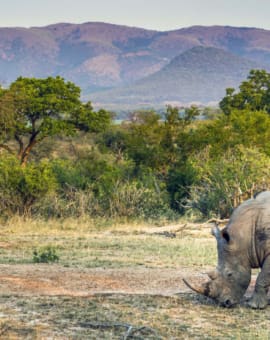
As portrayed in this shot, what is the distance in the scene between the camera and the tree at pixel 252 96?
44.5m

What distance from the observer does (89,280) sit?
1355cm

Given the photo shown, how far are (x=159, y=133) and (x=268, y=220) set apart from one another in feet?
68.6

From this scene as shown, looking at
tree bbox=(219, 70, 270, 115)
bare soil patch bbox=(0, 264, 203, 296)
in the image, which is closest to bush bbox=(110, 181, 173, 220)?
bare soil patch bbox=(0, 264, 203, 296)

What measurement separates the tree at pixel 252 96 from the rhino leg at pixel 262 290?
32.8 meters

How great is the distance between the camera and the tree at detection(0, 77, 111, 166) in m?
33.9

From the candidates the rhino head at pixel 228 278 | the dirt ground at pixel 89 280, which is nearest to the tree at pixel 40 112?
the dirt ground at pixel 89 280

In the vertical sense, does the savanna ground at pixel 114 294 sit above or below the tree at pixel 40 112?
below

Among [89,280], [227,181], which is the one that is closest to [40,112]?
[227,181]

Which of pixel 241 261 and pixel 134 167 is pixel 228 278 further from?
pixel 134 167

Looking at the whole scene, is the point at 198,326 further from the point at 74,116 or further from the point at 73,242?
the point at 74,116

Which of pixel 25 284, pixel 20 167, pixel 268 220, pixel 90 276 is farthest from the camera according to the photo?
pixel 20 167

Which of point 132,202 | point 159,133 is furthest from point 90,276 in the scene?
point 159,133

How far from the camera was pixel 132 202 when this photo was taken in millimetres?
26875

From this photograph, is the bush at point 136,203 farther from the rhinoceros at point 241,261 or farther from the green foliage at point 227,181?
the rhinoceros at point 241,261
